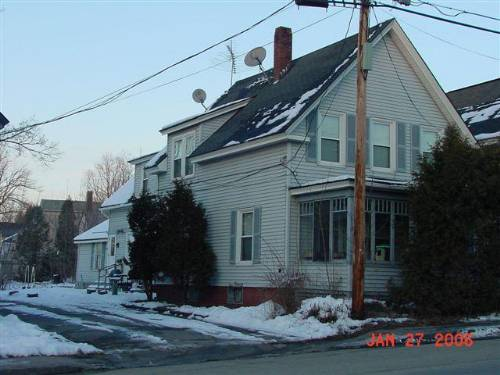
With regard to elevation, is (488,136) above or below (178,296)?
above

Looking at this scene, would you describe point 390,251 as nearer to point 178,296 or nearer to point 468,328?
point 468,328

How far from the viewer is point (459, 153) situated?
55.1ft

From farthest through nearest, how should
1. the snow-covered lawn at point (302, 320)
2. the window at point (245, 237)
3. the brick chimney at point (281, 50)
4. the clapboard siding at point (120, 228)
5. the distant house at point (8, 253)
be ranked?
1. the distant house at point (8, 253)
2. the clapboard siding at point (120, 228)
3. the brick chimney at point (281, 50)
4. the window at point (245, 237)
5. the snow-covered lawn at point (302, 320)

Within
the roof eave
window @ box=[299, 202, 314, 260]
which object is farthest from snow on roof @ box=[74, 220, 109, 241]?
window @ box=[299, 202, 314, 260]

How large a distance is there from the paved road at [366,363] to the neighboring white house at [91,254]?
29287 millimetres

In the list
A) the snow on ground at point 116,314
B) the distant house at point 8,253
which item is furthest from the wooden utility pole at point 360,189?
the distant house at point 8,253

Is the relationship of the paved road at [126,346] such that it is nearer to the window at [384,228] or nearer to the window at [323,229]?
the window at [323,229]

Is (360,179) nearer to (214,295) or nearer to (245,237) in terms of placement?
(245,237)

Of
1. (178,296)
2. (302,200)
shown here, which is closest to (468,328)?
(302,200)

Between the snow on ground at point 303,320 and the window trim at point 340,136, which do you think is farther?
the window trim at point 340,136

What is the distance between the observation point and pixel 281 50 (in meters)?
26.0

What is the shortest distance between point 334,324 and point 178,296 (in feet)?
33.1

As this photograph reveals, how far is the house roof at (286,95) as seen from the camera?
20516mm

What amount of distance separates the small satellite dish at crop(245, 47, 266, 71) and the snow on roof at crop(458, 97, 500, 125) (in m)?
9.26
